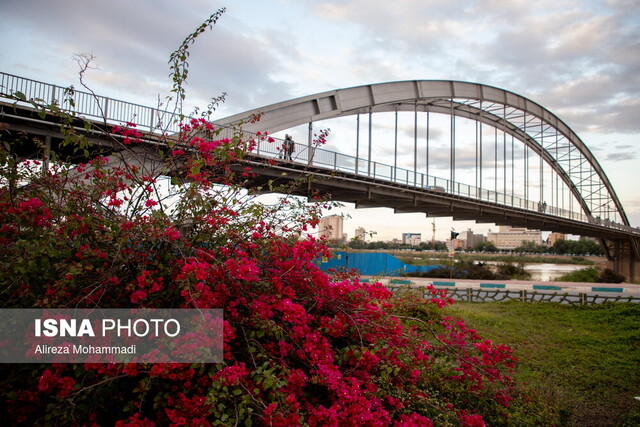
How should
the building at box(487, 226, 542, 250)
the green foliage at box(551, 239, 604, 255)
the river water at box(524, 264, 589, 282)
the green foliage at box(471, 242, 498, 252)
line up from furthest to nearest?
the building at box(487, 226, 542, 250)
the green foliage at box(471, 242, 498, 252)
the green foliage at box(551, 239, 604, 255)
the river water at box(524, 264, 589, 282)

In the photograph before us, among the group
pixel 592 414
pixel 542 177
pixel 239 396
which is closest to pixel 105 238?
pixel 239 396

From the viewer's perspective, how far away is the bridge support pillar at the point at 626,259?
47906 mm

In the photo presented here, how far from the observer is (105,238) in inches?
118

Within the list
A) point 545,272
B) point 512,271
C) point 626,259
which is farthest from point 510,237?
point 512,271

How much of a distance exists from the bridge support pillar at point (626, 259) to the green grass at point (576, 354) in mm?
45861

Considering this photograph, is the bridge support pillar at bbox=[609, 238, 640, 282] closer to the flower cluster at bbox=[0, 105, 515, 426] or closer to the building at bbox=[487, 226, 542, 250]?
the flower cluster at bbox=[0, 105, 515, 426]

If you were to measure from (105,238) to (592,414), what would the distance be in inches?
206

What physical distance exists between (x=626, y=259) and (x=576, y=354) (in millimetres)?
52805

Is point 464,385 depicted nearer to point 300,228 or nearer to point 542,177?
point 300,228

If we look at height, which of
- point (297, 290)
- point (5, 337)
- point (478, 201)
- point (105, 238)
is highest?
point (478, 201)

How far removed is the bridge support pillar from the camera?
47.9 meters

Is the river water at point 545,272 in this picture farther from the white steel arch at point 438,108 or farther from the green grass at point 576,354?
the green grass at point 576,354

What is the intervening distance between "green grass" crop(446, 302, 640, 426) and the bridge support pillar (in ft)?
150

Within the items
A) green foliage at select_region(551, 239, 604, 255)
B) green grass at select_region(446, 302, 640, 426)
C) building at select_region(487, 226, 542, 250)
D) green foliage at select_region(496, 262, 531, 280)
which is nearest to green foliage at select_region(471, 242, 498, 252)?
green foliage at select_region(551, 239, 604, 255)
